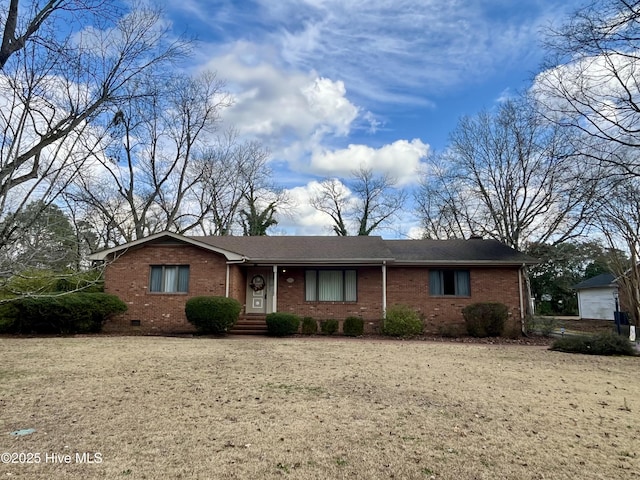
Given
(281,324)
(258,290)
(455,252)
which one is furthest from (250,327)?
(455,252)

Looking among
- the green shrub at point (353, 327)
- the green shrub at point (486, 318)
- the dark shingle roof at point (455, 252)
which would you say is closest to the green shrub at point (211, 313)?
the green shrub at point (353, 327)

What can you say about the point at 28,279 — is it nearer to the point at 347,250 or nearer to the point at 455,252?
the point at 347,250

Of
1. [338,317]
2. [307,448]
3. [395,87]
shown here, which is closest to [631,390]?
[307,448]

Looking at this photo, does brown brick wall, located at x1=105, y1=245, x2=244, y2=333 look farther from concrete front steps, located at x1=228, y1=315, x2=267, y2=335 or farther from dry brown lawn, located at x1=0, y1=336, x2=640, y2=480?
dry brown lawn, located at x1=0, y1=336, x2=640, y2=480

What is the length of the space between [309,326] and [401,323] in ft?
11.3

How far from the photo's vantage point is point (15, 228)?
570 centimetres

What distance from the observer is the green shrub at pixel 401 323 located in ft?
50.9

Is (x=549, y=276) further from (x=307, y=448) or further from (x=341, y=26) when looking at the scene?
(x=307, y=448)

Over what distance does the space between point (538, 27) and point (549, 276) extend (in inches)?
1330

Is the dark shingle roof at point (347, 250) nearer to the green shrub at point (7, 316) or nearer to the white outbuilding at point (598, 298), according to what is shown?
the green shrub at point (7, 316)

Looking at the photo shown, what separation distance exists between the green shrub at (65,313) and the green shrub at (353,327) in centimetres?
833

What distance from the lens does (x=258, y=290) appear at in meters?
18.1

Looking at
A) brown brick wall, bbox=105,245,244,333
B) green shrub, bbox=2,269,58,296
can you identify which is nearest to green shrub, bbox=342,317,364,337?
brown brick wall, bbox=105,245,244,333

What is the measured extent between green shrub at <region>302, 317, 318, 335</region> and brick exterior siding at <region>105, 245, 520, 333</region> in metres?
1.06
